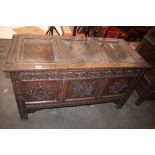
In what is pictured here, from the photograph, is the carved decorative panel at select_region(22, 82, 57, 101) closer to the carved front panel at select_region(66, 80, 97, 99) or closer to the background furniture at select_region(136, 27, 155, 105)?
the carved front panel at select_region(66, 80, 97, 99)

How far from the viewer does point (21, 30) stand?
4.03 meters

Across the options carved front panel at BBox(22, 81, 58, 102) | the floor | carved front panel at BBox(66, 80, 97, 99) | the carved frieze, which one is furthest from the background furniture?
carved front panel at BBox(22, 81, 58, 102)

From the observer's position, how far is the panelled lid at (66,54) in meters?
1.41

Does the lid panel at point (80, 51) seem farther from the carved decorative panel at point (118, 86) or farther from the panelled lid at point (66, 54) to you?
the carved decorative panel at point (118, 86)

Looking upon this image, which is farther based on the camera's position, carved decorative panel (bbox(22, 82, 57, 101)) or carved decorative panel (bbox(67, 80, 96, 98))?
carved decorative panel (bbox(67, 80, 96, 98))

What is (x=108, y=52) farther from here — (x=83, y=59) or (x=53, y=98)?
(x=53, y=98)

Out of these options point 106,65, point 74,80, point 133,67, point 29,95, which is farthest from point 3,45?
point 133,67

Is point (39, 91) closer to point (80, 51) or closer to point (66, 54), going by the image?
point (66, 54)

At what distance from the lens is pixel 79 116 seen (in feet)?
6.79

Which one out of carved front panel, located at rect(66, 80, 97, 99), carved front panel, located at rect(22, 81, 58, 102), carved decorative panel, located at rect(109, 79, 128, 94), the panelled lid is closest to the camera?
the panelled lid

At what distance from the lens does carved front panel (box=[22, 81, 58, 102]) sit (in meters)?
1.53

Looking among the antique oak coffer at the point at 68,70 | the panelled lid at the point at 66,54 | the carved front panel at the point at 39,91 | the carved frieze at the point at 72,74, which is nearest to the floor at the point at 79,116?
the antique oak coffer at the point at 68,70

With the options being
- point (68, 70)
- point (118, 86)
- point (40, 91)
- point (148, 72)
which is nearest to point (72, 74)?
point (68, 70)

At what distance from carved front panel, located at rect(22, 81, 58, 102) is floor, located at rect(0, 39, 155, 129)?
1.29 ft
